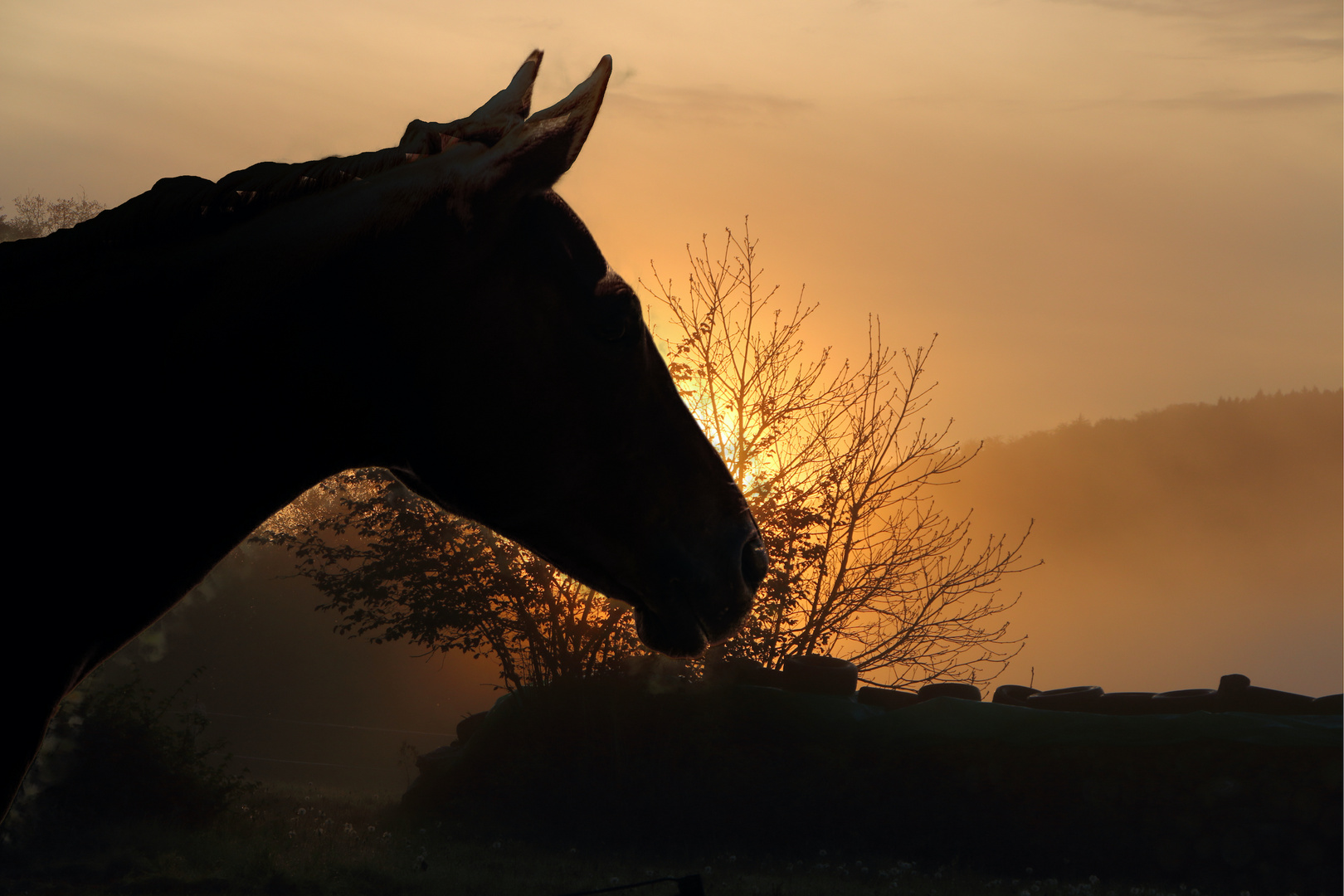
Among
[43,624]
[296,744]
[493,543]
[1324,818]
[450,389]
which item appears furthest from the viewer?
[296,744]

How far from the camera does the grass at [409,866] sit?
37.8 feet

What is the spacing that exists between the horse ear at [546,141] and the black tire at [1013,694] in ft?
53.9

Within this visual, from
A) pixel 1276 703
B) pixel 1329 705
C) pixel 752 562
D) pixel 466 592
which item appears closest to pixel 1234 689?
pixel 1276 703

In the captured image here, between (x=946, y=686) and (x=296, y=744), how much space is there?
83.7ft

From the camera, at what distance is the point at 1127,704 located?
49.4ft

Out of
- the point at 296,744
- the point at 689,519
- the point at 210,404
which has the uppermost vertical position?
the point at 210,404

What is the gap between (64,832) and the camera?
1309 cm

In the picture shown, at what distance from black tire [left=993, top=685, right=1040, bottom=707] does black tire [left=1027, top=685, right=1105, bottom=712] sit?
1.53ft

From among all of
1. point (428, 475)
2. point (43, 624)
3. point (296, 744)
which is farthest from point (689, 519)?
point (296, 744)

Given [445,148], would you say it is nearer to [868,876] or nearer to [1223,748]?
[868,876]

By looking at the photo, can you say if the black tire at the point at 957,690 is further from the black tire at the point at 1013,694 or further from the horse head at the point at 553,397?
the horse head at the point at 553,397

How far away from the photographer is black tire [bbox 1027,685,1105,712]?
50.1 ft

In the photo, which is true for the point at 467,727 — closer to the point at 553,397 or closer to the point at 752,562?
the point at 752,562

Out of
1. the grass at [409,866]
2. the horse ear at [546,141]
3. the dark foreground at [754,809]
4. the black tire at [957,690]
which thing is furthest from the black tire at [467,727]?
the horse ear at [546,141]
